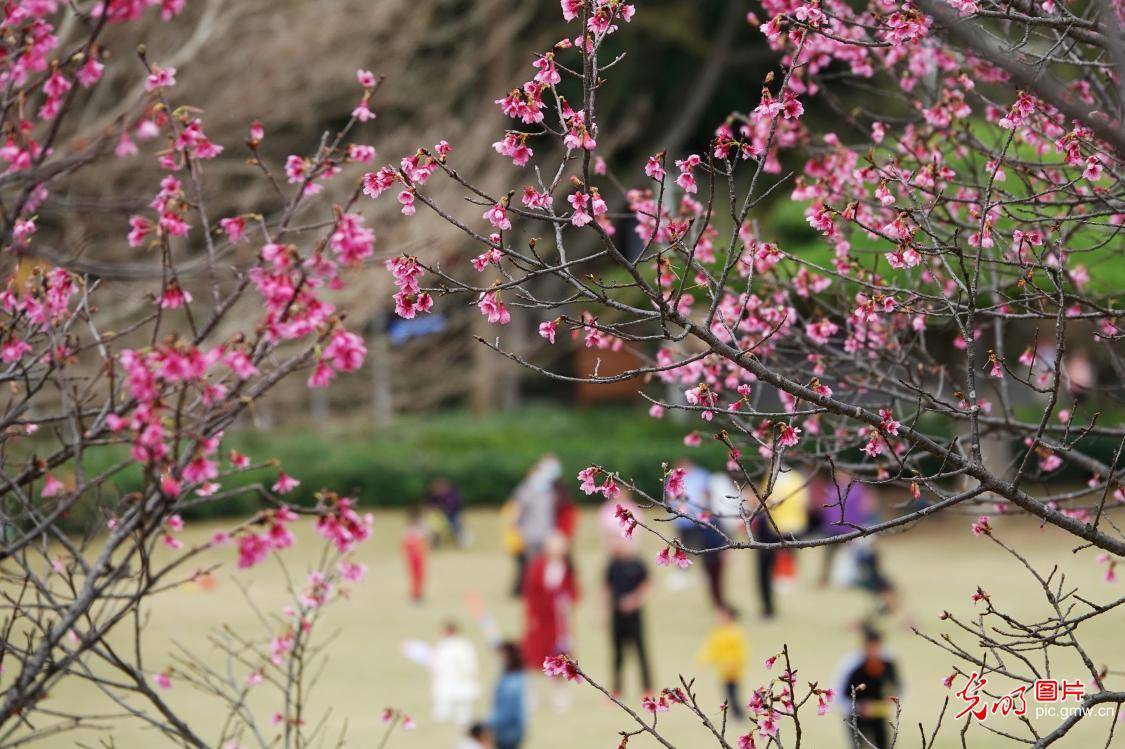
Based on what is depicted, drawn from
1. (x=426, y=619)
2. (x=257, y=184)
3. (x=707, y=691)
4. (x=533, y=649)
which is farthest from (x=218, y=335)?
(x=707, y=691)

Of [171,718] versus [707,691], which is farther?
[707,691]

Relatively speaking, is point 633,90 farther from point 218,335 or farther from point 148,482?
point 148,482

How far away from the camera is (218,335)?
59.6 ft

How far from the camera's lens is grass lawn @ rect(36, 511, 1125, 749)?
40.2 feet

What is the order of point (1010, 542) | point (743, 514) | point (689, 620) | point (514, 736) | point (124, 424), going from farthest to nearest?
point (1010, 542), point (689, 620), point (514, 736), point (743, 514), point (124, 424)

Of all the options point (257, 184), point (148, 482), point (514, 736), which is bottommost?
point (148, 482)

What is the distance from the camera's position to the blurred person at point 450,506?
Answer: 22094 millimetres

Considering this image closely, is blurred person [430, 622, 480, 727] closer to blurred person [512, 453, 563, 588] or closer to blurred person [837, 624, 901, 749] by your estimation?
blurred person [837, 624, 901, 749]

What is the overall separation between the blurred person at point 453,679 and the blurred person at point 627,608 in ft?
4.79

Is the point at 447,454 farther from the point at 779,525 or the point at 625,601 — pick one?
the point at 625,601

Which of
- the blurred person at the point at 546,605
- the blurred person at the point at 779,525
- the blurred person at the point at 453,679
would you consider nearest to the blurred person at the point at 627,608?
the blurred person at the point at 546,605

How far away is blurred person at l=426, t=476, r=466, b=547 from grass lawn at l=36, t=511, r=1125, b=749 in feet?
1.12

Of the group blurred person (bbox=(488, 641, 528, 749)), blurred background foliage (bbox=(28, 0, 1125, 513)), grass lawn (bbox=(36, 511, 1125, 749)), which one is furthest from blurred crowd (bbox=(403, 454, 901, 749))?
blurred background foliage (bbox=(28, 0, 1125, 513))

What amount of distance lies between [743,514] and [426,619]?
1362 cm
